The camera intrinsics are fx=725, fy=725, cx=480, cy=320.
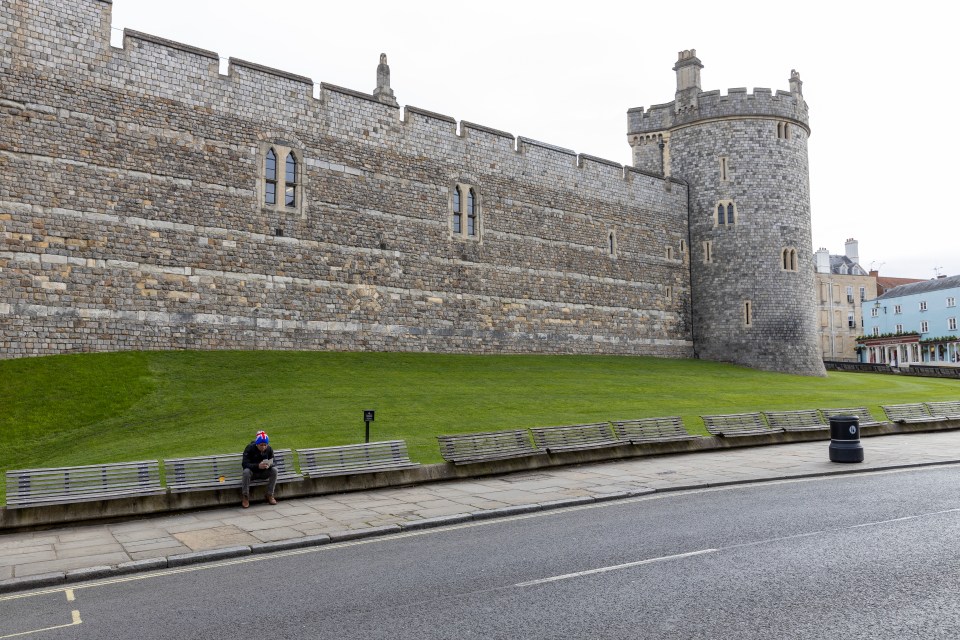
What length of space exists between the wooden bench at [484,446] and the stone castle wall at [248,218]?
11434 millimetres

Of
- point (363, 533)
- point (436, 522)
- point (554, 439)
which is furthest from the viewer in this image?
point (554, 439)

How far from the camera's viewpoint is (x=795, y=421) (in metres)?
17.1

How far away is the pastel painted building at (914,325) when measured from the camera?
58438mm

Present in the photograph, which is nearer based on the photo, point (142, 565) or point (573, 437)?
point (142, 565)

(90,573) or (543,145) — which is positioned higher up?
(543,145)

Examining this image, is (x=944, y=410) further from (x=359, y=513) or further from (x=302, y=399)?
(x=359, y=513)

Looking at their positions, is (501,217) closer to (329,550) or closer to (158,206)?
(158,206)

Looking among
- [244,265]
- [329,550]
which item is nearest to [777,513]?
[329,550]

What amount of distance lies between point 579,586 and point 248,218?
18.8 metres

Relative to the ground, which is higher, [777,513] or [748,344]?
[748,344]

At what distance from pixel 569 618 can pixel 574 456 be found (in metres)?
8.34

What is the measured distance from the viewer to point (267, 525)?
9.19 m

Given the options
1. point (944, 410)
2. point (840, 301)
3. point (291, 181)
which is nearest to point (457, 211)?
point (291, 181)

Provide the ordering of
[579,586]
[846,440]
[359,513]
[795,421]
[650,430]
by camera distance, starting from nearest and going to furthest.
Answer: [579,586]
[359,513]
[846,440]
[650,430]
[795,421]
